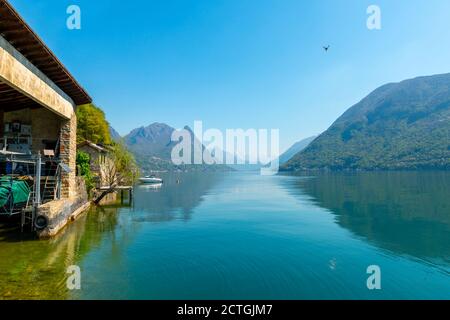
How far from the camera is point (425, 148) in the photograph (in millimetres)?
176750

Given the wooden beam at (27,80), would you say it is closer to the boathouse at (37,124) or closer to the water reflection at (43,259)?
the boathouse at (37,124)

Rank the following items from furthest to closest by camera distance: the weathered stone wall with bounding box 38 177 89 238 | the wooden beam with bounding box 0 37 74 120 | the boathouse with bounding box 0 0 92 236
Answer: the weathered stone wall with bounding box 38 177 89 238 < the boathouse with bounding box 0 0 92 236 < the wooden beam with bounding box 0 37 74 120

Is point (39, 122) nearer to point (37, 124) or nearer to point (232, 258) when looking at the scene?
point (37, 124)

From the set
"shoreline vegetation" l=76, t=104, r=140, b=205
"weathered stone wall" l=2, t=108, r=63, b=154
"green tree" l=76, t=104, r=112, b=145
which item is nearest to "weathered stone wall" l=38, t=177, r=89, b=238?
"weathered stone wall" l=2, t=108, r=63, b=154

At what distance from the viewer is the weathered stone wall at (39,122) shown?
24.8m

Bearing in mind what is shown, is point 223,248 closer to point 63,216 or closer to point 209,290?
point 209,290

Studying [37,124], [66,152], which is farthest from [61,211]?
[37,124]

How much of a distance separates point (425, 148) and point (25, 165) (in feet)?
662

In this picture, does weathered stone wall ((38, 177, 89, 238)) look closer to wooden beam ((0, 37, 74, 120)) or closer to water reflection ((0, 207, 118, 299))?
water reflection ((0, 207, 118, 299))

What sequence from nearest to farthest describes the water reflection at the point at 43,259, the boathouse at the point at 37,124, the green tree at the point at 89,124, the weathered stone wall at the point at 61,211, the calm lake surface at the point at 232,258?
the water reflection at the point at 43,259 < the calm lake surface at the point at 232,258 < the boathouse at the point at 37,124 < the weathered stone wall at the point at 61,211 < the green tree at the point at 89,124

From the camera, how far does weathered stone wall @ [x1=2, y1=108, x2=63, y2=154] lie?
24.8 metres

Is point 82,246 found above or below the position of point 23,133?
below

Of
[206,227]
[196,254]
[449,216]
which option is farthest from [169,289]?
[449,216]

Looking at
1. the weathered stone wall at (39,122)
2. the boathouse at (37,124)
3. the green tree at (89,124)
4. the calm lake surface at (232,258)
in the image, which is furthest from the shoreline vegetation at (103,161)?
the weathered stone wall at (39,122)
